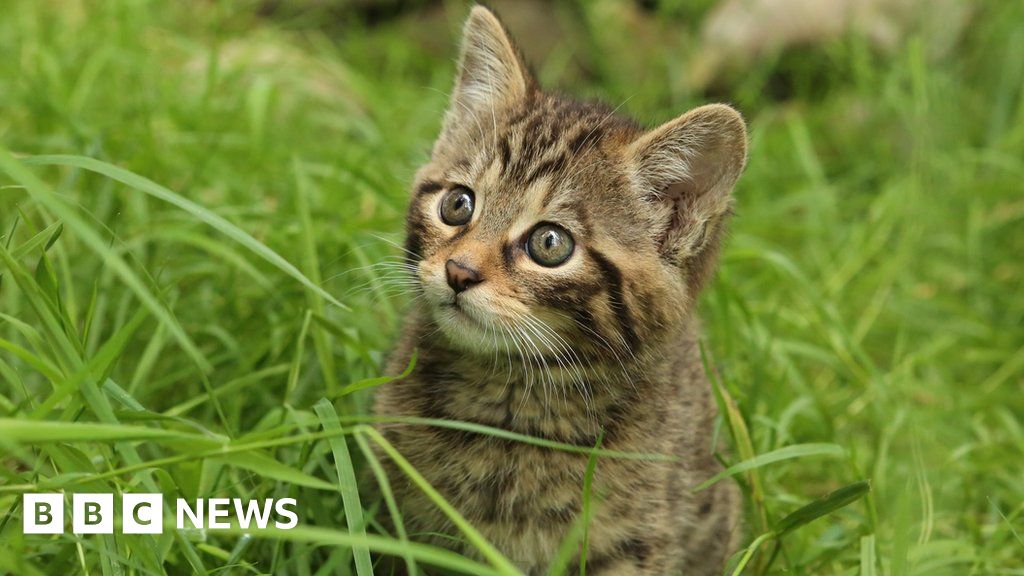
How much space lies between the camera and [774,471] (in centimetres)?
403

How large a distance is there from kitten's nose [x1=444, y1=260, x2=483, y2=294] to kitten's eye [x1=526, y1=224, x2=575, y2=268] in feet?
0.67

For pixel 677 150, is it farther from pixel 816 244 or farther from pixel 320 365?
pixel 816 244

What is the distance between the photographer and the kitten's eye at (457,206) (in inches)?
119

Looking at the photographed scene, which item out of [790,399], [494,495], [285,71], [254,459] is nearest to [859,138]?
[790,399]

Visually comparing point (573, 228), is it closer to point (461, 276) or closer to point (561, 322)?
point (561, 322)

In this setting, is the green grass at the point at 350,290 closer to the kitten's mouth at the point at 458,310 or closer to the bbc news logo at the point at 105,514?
the bbc news logo at the point at 105,514

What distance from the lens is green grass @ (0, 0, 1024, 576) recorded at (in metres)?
2.66

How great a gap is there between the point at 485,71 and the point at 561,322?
1.06m

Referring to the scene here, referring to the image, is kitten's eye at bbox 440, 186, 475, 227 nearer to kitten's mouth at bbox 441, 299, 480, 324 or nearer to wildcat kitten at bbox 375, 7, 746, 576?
wildcat kitten at bbox 375, 7, 746, 576

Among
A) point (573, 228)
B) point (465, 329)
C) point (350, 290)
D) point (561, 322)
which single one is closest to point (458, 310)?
point (465, 329)

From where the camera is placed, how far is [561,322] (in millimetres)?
2859

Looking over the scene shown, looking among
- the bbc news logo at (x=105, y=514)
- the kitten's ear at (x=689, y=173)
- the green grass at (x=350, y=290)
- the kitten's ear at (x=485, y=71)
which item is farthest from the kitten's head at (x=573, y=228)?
the bbc news logo at (x=105, y=514)

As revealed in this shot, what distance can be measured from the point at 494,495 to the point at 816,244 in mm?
3559

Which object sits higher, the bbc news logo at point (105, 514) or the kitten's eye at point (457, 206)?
the kitten's eye at point (457, 206)
